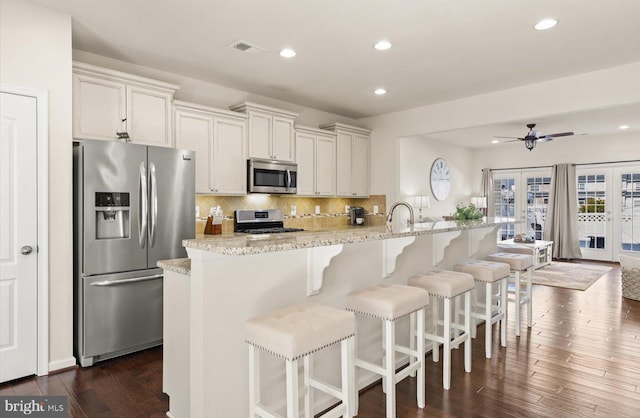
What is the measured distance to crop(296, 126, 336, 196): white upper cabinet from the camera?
5414mm

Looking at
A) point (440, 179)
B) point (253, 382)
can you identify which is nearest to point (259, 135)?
point (253, 382)

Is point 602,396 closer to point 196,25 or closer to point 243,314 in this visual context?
→ point 243,314

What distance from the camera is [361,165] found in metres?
6.31

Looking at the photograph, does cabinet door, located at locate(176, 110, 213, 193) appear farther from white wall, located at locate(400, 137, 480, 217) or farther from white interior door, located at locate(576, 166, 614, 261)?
white interior door, located at locate(576, 166, 614, 261)

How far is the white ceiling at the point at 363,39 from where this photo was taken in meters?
2.89

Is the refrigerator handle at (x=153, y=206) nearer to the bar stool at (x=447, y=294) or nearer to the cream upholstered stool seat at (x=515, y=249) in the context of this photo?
the bar stool at (x=447, y=294)

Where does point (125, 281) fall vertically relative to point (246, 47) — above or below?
below

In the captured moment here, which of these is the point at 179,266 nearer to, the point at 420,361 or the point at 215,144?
the point at 420,361

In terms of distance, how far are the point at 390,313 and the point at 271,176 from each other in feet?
10.2

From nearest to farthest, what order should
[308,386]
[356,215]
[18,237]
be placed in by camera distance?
[308,386] → [18,237] → [356,215]

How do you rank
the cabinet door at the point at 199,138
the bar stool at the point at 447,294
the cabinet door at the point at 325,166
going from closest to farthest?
the bar stool at the point at 447,294 → the cabinet door at the point at 199,138 → the cabinet door at the point at 325,166

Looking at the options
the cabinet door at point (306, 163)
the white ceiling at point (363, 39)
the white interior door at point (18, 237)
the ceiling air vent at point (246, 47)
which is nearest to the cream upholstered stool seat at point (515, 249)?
the white ceiling at point (363, 39)

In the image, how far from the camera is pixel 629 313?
4.52 meters

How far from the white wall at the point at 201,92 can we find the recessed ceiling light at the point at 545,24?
327 centimetres
